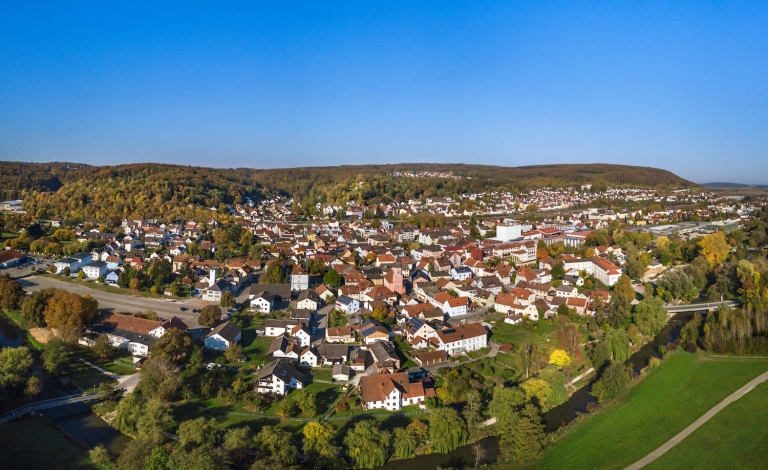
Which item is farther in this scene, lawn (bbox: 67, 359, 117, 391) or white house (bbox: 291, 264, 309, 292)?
white house (bbox: 291, 264, 309, 292)

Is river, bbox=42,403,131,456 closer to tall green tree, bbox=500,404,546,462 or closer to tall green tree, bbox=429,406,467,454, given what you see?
tall green tree, bbox=429,406,467,454

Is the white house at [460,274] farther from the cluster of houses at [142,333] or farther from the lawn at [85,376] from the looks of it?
the lawn at [85,376]

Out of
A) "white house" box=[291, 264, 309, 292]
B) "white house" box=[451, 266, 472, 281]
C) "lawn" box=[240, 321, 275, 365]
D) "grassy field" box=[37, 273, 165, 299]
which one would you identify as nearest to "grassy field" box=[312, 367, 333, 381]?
"lawn" box=[240, 321, 275, 365]

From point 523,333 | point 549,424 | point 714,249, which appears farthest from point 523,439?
point 714,249

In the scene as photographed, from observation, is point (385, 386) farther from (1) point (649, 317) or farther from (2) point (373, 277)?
(2) point (373, 277)

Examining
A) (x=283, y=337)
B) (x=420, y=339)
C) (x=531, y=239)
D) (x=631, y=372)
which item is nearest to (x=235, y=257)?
(x=283, y=337)

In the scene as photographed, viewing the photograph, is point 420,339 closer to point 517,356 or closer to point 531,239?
point 517,356
